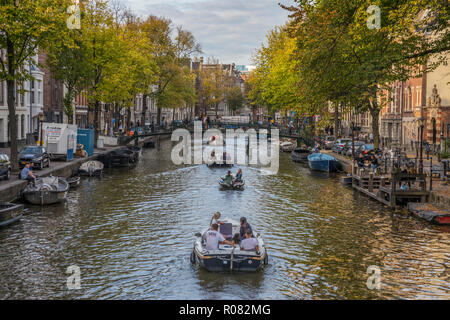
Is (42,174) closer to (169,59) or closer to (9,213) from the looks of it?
(9,213)

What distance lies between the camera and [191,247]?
66.3 ft

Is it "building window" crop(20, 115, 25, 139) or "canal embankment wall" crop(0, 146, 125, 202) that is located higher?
"building window" crop(20, 115, 25, 139)

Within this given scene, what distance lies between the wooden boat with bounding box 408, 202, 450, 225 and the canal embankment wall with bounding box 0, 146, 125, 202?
20500 millimetres

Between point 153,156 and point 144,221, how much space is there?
35.1 metres

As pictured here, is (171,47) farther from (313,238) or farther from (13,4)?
(313,238)

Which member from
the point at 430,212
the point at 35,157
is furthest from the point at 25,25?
the point at 430,212

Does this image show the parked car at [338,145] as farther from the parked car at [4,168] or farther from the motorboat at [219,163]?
the parked car at [4,168]


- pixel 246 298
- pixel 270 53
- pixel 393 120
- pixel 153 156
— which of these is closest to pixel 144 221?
pixel 246 298

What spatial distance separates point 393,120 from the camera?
215 feet

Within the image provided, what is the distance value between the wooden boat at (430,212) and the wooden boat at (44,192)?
1880 cm

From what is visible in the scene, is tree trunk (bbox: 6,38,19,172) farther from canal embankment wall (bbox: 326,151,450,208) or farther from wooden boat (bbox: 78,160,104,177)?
canal embankment wall (bbox: 326,151,450,208)

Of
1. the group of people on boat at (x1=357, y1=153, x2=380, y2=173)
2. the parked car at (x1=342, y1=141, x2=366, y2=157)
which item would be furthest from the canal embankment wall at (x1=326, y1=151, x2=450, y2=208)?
the parked car at (x1=342, y1=141, x2=366, y2=157)

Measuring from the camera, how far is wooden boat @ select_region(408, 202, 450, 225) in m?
23.8
